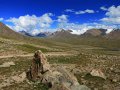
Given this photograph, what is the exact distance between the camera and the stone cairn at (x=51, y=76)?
35.9m

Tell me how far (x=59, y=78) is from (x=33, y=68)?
666 cm

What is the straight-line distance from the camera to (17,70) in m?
52.2

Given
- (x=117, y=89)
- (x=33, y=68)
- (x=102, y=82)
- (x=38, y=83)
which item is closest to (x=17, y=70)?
(x=33, y=68)

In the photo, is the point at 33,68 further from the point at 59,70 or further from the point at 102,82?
the point at 102,82

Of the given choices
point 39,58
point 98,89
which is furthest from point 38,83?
point 98,89

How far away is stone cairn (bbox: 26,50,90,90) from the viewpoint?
35.9 m

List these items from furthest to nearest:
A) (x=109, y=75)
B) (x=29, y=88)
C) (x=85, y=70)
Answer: (x=85, y=70)
(x=109, y=75)
(x=29, y=88)

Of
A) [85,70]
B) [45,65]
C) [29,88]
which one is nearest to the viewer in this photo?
[29,88]

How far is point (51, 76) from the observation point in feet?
134

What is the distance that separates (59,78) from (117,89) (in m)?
7.97

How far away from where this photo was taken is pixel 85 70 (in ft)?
179

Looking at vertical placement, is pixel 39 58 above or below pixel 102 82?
above

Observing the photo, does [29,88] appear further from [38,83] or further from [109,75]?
[109,75]

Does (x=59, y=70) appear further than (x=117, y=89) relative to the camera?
Yes
